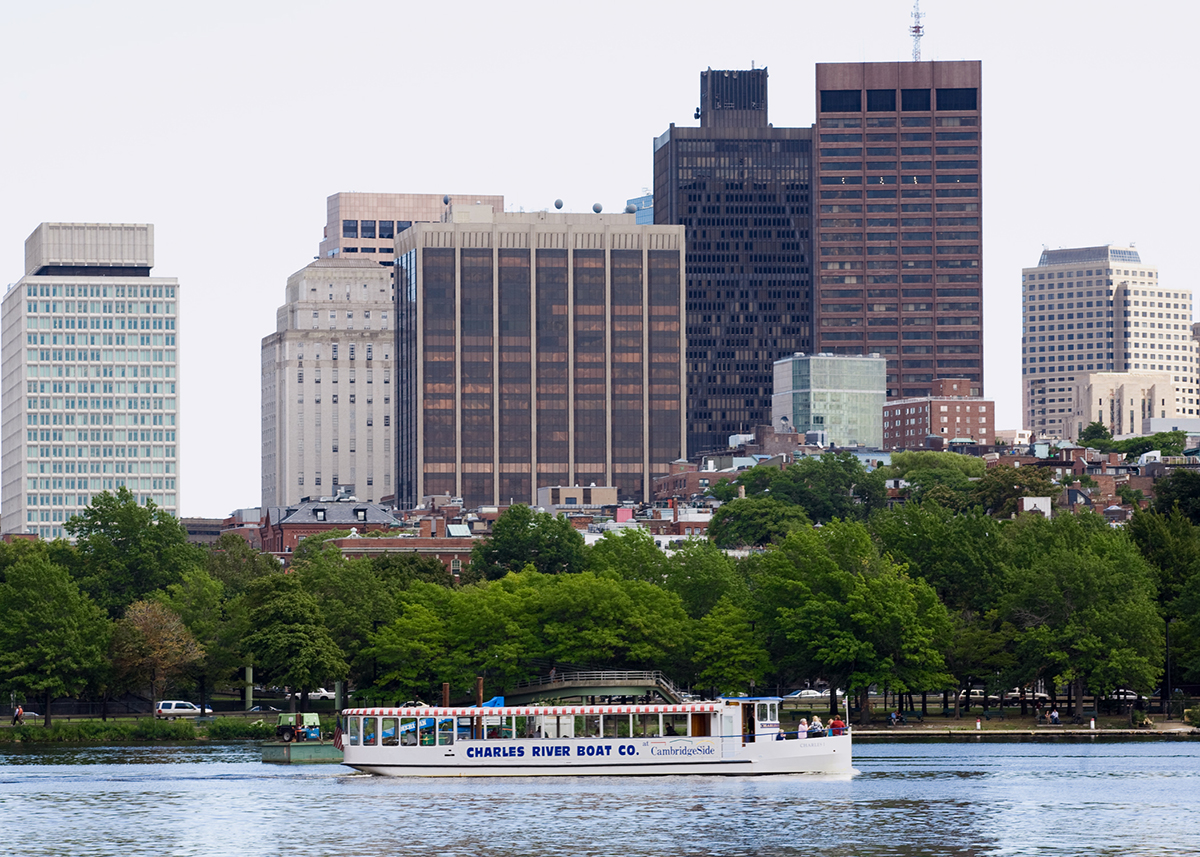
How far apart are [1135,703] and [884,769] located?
163 feet

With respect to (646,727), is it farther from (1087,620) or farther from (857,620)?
(1087,620)

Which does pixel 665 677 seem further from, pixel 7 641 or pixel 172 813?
pixel 172 813

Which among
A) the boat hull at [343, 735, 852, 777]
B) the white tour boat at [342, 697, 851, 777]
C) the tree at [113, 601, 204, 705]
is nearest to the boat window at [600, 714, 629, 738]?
the white tour boat at [342, 697, 851, 777]

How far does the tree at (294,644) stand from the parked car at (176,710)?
1486 centimetres

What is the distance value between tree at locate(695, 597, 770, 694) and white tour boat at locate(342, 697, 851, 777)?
1586 inches

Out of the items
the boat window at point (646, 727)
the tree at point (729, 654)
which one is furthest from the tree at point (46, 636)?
the boat window at point (646, 727)

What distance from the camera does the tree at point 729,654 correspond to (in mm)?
170000

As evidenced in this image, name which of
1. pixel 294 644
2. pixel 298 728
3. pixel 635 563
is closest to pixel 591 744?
pixel 298 728

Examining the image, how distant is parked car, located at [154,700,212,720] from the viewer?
187750 mm

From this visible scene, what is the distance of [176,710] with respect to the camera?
638 feet

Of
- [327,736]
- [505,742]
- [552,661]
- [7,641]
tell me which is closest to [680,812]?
[505,742]

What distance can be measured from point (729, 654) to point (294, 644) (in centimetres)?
3566

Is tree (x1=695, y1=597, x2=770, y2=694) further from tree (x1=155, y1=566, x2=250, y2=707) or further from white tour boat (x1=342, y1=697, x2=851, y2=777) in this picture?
tree (x1=155, y1=566, x2=250, y2=707)

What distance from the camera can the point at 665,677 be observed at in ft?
576
